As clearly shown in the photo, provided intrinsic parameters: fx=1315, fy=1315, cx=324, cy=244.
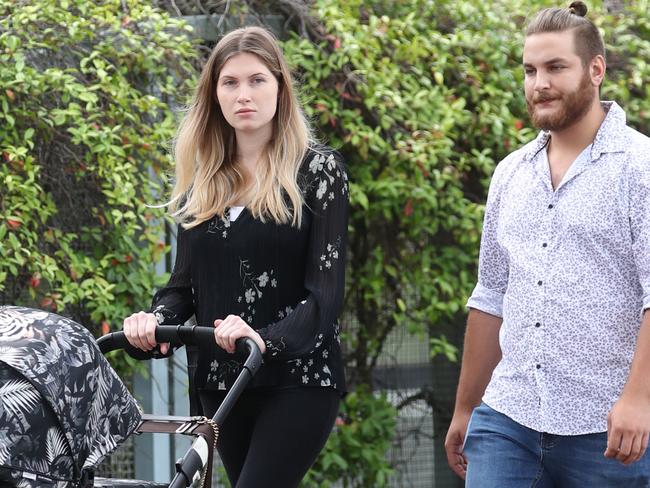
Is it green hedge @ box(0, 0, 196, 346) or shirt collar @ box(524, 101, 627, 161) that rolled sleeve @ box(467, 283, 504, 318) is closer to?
shirt collar @ box(524, 101, 627, 161)

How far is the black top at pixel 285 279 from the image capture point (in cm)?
359

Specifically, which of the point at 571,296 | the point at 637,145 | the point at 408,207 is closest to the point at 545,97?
the point at 637,145

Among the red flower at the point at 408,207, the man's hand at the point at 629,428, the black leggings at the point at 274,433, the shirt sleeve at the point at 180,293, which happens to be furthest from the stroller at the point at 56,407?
the red flower at the point at 408,207

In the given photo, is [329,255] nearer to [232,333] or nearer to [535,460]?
[232,333]

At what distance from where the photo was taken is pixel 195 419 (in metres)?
3.22

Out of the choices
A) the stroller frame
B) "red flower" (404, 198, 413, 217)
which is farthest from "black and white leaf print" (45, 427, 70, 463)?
"red flower" (404, 198, 413, 217)

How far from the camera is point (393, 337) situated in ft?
20.0

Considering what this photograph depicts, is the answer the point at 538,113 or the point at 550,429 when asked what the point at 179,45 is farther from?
the point at 550,429

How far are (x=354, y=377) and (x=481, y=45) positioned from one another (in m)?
1.62

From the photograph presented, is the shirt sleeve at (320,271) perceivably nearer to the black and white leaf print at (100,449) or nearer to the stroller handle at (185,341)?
the stroller handle at (185,341)

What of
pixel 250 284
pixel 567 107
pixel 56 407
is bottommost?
pixel 56 407

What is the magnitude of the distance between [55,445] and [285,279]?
112 cm

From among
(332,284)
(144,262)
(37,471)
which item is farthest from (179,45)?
(37,471)

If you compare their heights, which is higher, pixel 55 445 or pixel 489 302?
pixel 489 302
